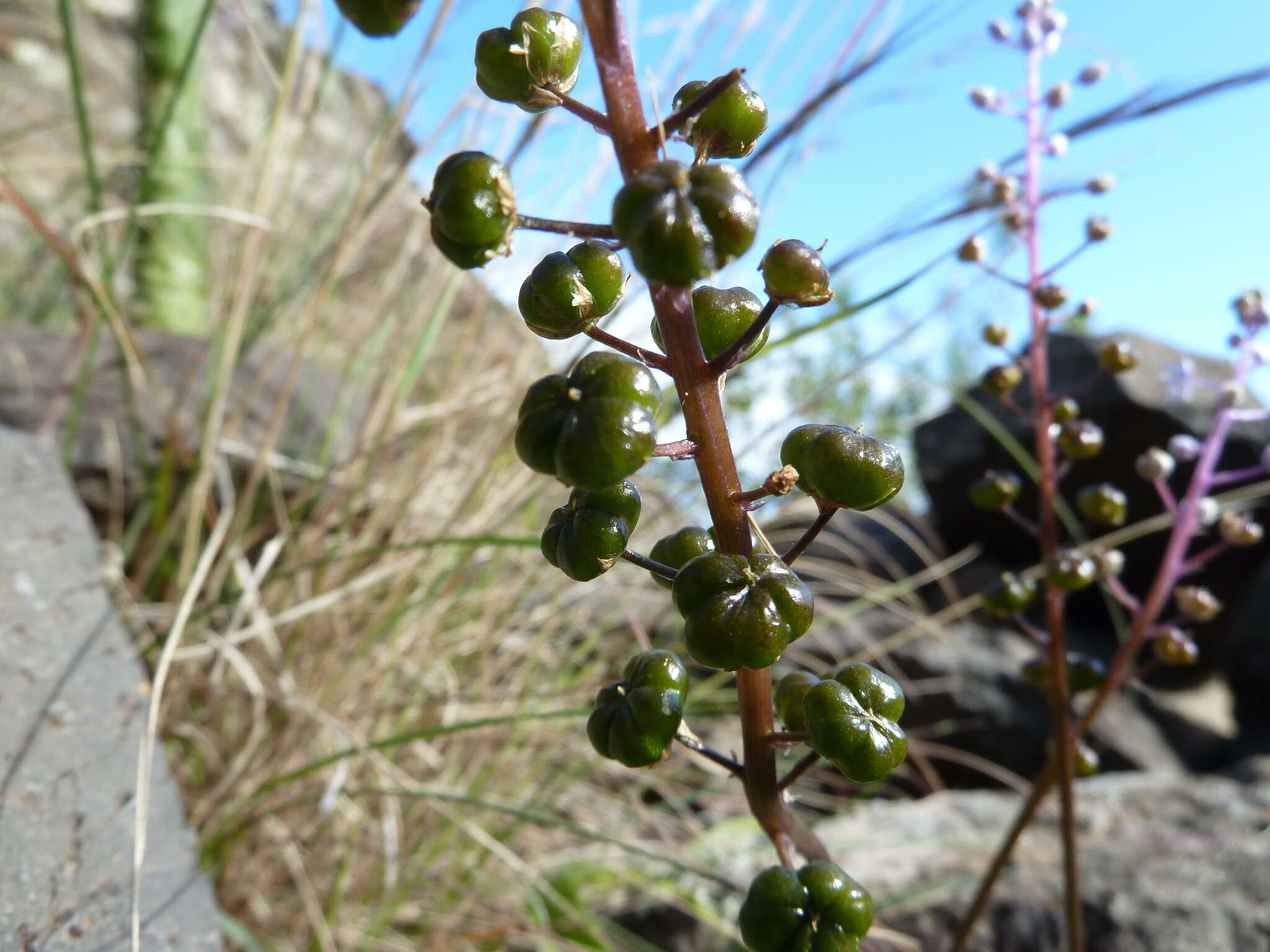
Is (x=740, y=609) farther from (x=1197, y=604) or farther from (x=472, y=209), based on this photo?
(x=1197, y=604)

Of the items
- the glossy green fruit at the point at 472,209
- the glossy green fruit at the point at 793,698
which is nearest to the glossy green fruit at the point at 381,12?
the glossy green fruit at the point at 472,209

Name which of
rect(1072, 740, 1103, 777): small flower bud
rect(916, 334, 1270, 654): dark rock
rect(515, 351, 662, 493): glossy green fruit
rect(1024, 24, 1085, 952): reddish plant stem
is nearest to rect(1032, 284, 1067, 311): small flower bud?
rect(1024, 24, 1085, 952): reddish plant stem

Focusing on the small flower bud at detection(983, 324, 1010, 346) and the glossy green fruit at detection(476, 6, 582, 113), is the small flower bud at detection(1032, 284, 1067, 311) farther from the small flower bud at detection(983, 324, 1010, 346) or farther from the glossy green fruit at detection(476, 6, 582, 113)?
the glossy green fruit at detection(476, 6, 582, 113)

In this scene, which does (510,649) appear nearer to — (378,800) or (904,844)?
(378,800)

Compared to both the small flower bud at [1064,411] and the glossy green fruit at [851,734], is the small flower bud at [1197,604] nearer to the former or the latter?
the small flower bud at [1064,411]

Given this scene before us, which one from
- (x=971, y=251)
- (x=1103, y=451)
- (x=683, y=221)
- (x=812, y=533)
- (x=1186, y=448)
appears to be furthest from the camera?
(x=1103, y=451)

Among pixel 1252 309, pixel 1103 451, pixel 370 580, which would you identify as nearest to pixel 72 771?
pixel 370 580
